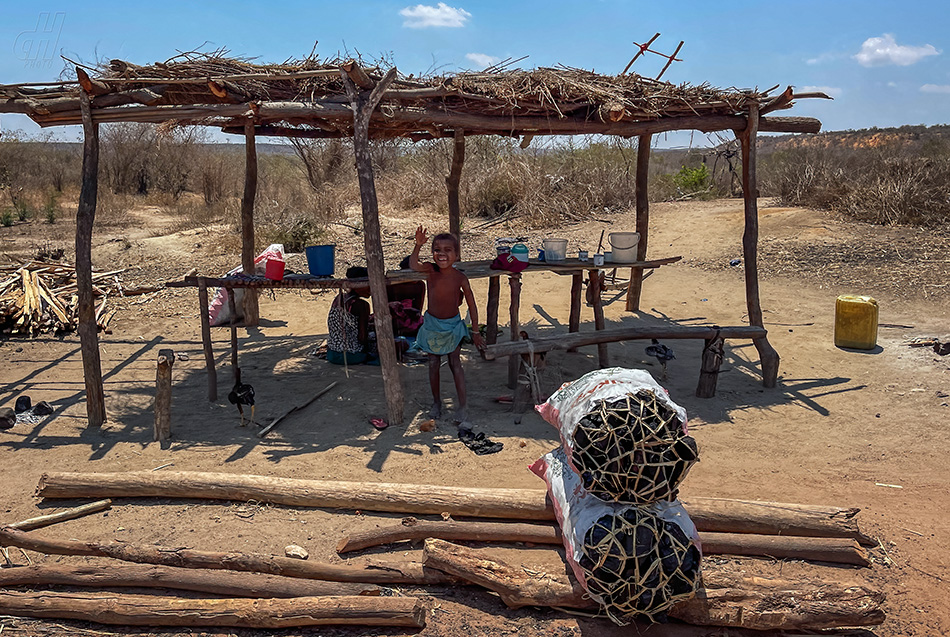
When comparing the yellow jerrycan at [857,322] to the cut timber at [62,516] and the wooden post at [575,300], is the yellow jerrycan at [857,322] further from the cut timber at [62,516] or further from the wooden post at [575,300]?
the cut timber at [62,516]

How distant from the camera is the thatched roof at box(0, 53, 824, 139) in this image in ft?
17.1

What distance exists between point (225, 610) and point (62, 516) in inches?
65.2

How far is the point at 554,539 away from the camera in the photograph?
348 centimetres

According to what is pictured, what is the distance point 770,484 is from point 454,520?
2068 mm

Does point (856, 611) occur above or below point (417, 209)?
A: below

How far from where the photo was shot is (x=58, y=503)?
162 inches

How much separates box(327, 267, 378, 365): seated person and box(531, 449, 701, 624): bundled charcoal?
4.26 m

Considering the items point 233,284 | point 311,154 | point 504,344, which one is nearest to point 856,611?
point 504,344

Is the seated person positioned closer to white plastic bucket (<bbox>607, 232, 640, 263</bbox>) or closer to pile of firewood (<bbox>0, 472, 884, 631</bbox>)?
white plastic bucket (<bbox>607, 232, 640, 263</bbox>)

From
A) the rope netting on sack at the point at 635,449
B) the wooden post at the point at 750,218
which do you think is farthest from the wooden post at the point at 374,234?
the wooden post at the point at 750,218

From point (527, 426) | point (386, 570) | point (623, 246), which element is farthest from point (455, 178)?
point (386, 570)

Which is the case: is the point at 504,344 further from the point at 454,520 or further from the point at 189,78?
the point at 189,78

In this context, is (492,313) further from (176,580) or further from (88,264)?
(176,580)

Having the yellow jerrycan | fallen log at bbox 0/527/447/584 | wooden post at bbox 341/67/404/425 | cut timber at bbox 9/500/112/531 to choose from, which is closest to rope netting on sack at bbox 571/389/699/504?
fallen log at bbox 0/527/447/584
